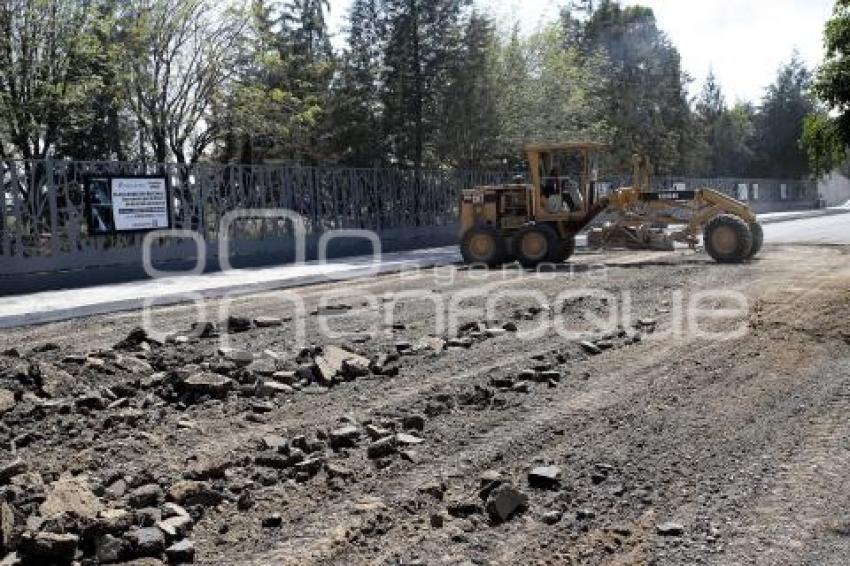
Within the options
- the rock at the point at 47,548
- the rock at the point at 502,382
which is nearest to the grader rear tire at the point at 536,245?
the rock at the point at 502,382

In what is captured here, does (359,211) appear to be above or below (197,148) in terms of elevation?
below

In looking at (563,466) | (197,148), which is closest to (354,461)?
(563,466)

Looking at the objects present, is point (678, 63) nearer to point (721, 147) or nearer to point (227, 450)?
point (721, 147)

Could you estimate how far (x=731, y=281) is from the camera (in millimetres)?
13305

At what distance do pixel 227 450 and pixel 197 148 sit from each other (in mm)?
20731

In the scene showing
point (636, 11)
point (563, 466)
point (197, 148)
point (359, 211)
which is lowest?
point (563, 466)

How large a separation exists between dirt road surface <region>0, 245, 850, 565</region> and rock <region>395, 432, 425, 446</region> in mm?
14

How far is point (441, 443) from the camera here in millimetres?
5285

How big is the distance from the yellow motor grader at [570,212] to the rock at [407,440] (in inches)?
485

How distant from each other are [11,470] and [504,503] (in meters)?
2.81

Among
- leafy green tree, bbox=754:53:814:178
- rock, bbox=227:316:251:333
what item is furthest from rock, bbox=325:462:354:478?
leafy green tree, bbox=754:53:814:178

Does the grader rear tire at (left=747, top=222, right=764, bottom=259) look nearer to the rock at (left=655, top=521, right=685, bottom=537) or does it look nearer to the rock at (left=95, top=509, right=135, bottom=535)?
Result: the rock at (left=655, top=521, right=685, bottom=537)

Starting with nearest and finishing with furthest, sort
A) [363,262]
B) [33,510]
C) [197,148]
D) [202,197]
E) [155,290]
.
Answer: [33,510] → [155,290] → [202,197] → [363,262] → [197,148]

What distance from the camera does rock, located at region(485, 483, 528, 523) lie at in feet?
13.6
